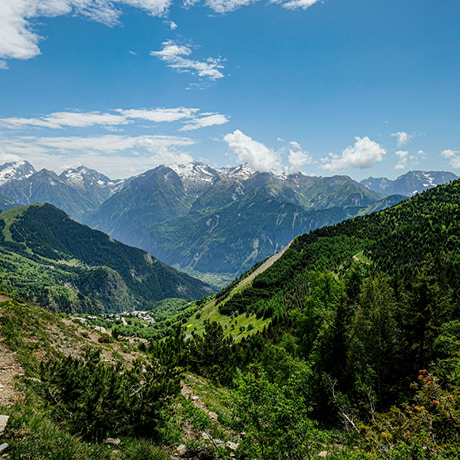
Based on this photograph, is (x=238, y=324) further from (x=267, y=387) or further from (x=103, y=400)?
(x=103, y=400)

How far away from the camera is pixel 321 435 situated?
15.9 m

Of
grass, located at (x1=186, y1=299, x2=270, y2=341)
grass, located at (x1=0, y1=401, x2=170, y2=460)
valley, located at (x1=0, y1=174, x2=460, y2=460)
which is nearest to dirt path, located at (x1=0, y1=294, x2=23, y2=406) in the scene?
valley, located at (x1=0, y1=174, x2=460, y2=460)

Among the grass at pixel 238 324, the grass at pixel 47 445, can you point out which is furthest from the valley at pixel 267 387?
the grass at pixel 238 324

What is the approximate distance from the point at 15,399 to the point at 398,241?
150238 millimetres

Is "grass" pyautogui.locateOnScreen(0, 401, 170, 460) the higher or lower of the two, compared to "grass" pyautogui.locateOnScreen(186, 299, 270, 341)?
higher

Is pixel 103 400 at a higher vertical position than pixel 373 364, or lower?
higher

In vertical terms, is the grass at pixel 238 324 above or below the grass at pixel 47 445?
below

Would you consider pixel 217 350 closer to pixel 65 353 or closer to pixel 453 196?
pixel 65 353

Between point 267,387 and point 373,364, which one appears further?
point 373,364

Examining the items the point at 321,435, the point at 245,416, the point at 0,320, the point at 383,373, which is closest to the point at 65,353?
the point at 0,320

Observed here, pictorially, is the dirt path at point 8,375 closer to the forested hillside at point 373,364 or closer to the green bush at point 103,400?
the green bush at point 103,400

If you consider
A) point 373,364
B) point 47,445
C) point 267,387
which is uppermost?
point 47,445

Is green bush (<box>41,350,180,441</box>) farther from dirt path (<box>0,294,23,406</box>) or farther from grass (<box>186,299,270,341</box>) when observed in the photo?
grass (<box>186,299,270,341</box>)

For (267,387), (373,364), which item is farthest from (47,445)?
(373,364)
